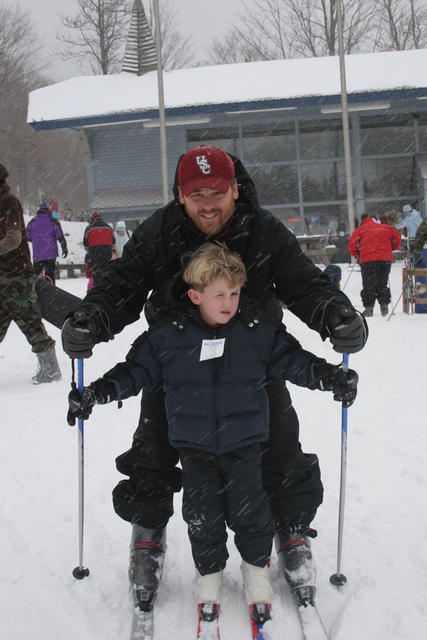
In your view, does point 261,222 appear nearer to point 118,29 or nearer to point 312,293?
point 312,293

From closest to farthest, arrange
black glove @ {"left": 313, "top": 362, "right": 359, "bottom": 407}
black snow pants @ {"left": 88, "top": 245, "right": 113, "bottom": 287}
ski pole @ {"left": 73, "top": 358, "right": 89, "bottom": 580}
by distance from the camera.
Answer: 1. black glove @ {"left": 313, "top": 362, "right": 359, "bottom": 407}
2. ski pole @ {"left": 73, "top": 358, "right": 89, "bottom": 580}
3. black snow pants @ {"left": 88, "top": 245, "right": 113, "bottom": 287}

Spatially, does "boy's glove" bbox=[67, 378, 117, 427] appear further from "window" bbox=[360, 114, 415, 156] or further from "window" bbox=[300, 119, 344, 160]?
"window" bbox=[360, 114, 415, 156]

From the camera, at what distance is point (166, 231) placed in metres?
2.64

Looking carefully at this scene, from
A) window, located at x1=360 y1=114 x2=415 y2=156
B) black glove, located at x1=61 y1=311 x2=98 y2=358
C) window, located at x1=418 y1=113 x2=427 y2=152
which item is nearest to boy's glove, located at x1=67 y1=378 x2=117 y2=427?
black glove, located at x1=61 y1=311 x2=98 y2=358

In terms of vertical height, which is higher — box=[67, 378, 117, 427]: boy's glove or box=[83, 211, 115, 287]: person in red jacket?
box=[83, 211, 115, 287]: person in red jacket

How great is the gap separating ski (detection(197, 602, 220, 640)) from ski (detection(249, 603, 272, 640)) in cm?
14

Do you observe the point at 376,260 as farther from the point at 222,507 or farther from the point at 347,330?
the point at 222,507

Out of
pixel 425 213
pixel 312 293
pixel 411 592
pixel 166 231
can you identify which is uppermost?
pixel 425 213

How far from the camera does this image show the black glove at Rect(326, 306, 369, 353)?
2369 mm

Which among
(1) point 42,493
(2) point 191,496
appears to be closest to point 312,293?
(2) point 191,496

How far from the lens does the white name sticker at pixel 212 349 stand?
2445 mm

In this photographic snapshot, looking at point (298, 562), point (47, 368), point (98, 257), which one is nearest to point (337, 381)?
point (298, 562)

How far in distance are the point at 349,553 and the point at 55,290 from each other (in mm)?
2449

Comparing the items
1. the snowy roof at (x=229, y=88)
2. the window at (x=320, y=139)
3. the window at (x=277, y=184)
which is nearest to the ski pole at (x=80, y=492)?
the snowy roof at (x=229, y=88)
